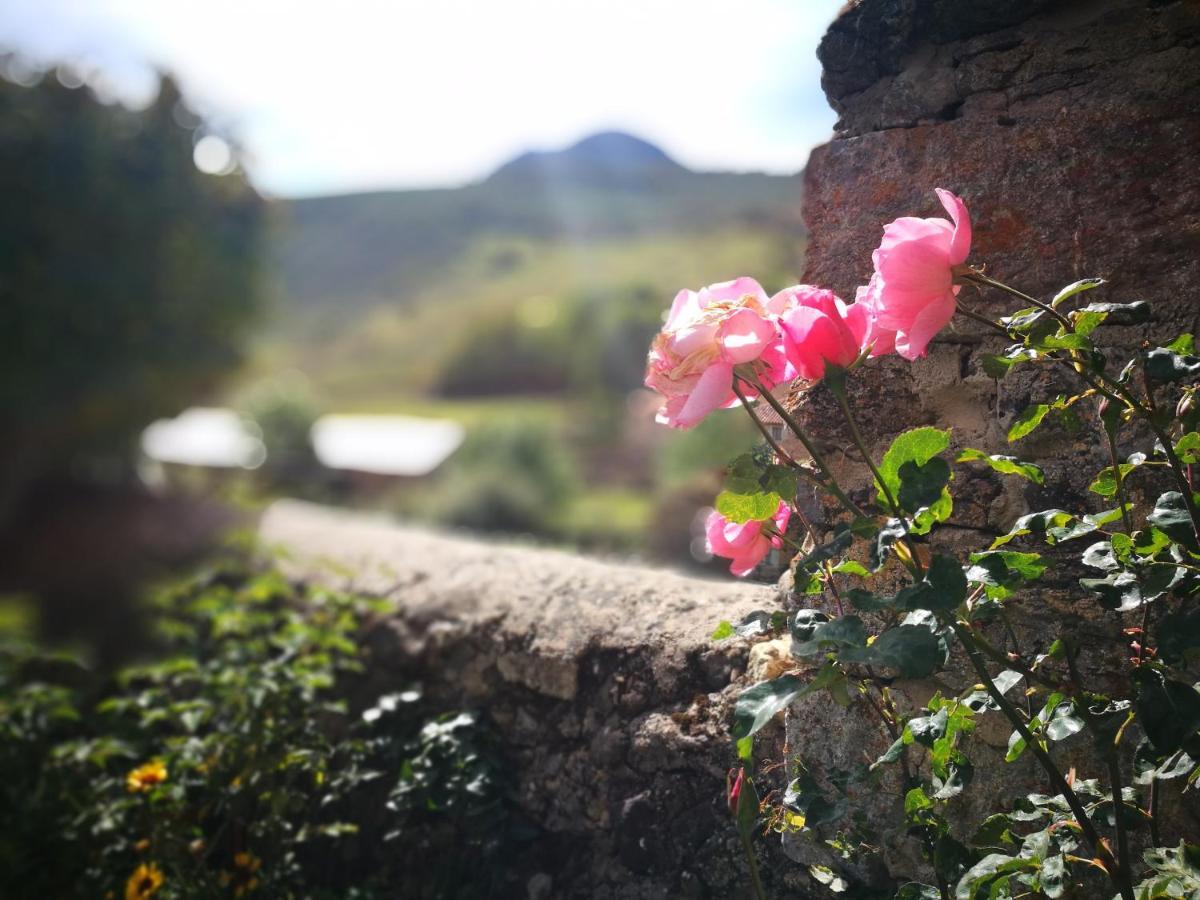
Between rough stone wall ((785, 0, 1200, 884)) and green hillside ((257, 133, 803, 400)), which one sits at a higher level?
green hillside ((257, 133, 803, 400))

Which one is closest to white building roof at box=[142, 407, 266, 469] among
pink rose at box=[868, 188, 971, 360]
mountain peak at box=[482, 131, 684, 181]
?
pink rose at box=[868, 188, 971, 360]

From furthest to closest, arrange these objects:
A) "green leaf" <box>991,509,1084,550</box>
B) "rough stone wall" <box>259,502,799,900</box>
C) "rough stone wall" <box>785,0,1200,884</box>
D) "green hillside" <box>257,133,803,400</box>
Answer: "green hillside" <box>257,133,803,400</box> → "rough stone wall" <box>259,502,799,900</box> → "rough stone wall" <box>785,0,1200,884</box> → "green leaf" <box>991,509,1084,550</box>

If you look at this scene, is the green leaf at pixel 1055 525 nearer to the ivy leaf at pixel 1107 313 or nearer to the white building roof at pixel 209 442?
the ivy leaf at pixel 1107 313

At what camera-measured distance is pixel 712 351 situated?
1.11 metres

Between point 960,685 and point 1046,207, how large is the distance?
70cm

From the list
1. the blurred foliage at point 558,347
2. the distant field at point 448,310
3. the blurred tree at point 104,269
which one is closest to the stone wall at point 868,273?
the blurred tree at point 104,269

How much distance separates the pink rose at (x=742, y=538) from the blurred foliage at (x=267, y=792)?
0.84 metres

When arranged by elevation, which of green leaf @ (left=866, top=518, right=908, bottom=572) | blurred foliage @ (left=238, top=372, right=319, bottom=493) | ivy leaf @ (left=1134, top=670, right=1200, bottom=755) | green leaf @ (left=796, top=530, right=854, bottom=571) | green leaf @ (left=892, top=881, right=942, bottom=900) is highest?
blurred foliage @ (left=238, top=372, right=319, bottom=493)

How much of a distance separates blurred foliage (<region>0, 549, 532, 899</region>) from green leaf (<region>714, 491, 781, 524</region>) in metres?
0.96

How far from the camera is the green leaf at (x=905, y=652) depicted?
947 mm

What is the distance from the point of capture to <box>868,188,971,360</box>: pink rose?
39.8 inches

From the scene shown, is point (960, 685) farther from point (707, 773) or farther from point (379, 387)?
point (379, 387)

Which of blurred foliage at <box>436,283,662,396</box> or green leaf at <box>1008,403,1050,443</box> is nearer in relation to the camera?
green leaf at <box>1008,403,1050,443</box>

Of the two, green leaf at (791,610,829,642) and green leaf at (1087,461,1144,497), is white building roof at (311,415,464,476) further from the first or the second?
green leaf at (1087,461,1144,497)
